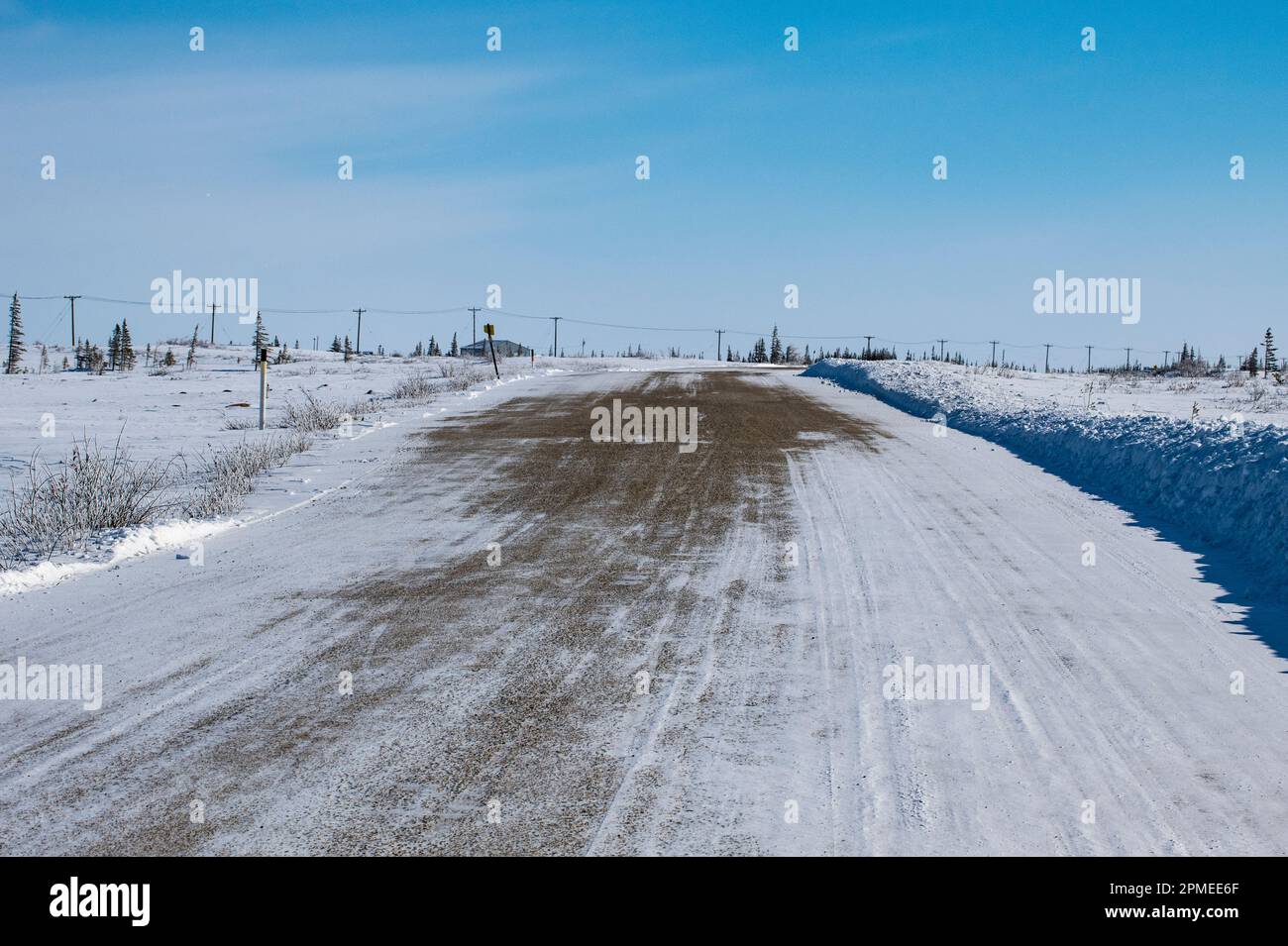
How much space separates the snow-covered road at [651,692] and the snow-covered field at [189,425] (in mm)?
481

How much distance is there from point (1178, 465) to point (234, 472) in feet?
35.5

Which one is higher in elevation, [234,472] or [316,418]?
[316,418]

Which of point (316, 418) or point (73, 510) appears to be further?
point (316, 418)

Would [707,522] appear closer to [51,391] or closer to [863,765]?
[863,765]

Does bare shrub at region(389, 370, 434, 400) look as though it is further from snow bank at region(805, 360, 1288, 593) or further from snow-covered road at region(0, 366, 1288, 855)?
snow-covered road at region(0, 366, 1288, 855)

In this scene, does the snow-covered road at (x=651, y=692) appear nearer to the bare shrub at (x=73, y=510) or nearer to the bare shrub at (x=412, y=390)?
the bare shrub at (x=73, y=510)

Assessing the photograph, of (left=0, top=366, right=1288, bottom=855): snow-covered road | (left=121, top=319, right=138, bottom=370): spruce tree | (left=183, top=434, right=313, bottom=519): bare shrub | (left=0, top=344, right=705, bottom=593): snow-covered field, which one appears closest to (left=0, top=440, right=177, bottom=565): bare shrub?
(left=0, top=344, right=705, bottom=593): snow-covered field

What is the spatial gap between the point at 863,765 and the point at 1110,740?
1.28m

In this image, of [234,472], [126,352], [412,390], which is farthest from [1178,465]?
[126,352]

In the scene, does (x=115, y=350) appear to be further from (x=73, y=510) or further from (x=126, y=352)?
(x=73, y=510)

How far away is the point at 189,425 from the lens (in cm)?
1828

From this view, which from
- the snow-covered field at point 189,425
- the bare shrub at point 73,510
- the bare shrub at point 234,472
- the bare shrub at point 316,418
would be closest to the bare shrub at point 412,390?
the snow-covered field at point 189,425

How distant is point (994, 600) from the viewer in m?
6.71

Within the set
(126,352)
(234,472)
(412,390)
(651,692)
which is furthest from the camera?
(126,352)
